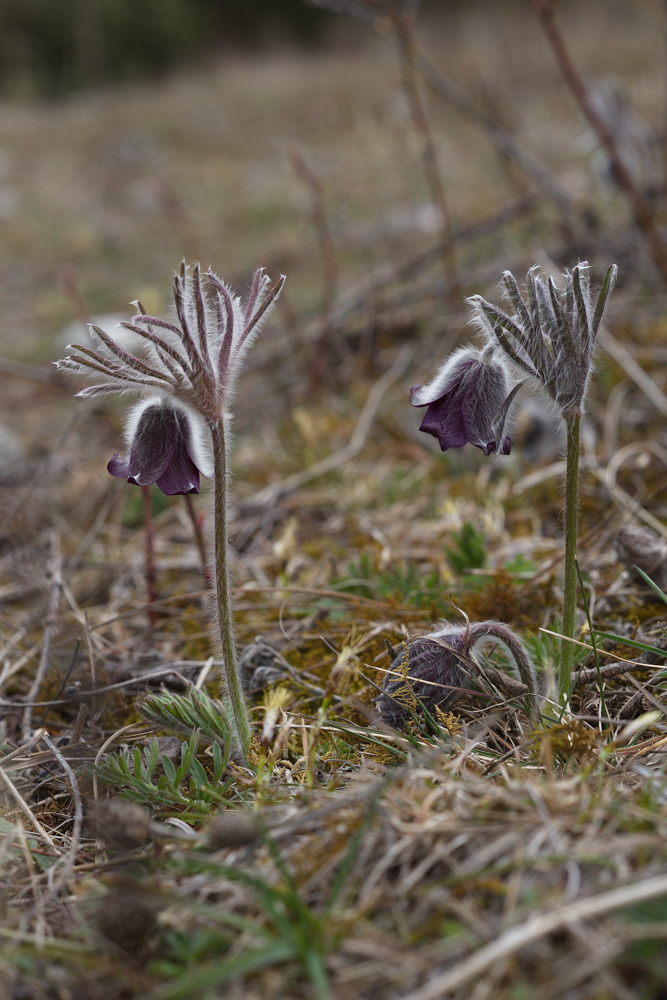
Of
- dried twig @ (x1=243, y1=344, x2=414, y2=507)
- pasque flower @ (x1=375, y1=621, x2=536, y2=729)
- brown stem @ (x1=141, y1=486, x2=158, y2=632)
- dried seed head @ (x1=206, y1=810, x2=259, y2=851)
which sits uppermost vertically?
dried twig @ (x1=243, y1=344, x2=414, y2=507)

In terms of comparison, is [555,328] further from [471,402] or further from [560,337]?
[471,402]

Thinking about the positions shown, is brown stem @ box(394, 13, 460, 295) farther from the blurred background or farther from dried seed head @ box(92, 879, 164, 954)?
dried seed head @ box(92, 879, 164, 954)

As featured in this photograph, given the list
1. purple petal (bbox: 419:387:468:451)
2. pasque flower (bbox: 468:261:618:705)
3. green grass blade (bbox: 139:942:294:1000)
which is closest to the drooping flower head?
pasque flower (bbox: 468:261:618:705)

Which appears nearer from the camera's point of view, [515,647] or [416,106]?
[515,647]

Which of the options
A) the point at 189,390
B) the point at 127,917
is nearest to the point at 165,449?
the point at 189,390

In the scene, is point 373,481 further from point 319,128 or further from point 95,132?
point 95,132

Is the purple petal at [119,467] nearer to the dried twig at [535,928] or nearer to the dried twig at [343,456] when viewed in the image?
the dried twig at [535,928]

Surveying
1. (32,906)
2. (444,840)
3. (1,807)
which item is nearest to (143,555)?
(1,807)
